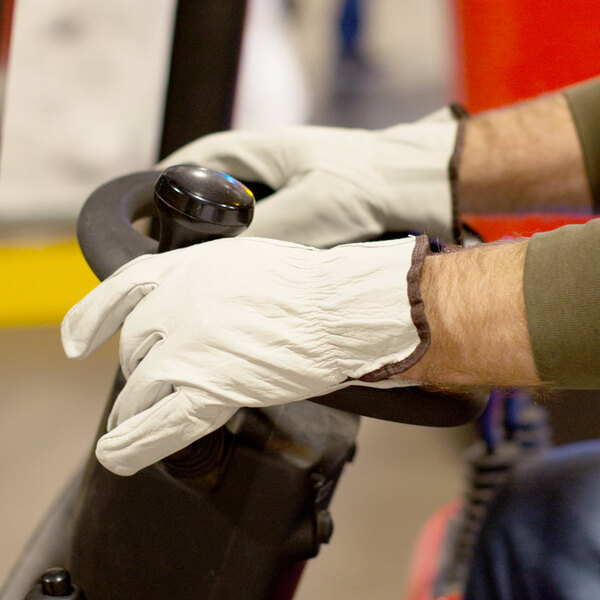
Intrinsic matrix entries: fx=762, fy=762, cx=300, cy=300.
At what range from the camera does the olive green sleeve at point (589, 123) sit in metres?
0.90

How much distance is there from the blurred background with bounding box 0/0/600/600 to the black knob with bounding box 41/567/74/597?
891 mm

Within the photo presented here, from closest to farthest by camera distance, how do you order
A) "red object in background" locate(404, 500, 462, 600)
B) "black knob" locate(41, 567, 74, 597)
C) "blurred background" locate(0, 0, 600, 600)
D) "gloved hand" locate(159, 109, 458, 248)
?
"black knob" locate(41, 567, 74, 597) → "gloved hand" locate(159, 109, 458, 248) → "red object in background" locate(404, 500, 462, 600) → "blurred background" locate(0, 0, 600, 600)

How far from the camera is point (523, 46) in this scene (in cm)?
139

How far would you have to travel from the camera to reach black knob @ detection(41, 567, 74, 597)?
0.61m

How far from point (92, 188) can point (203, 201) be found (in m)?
1.57

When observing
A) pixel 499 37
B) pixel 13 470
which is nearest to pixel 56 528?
pixel 13 470

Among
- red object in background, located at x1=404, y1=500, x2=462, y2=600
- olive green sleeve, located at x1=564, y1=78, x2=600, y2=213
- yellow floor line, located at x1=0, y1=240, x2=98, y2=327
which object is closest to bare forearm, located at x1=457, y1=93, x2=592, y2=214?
olive green sleeve, located at x1=564, y1=78, x2=600, y2=213

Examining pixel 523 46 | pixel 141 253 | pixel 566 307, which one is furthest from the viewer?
pixel 523 46

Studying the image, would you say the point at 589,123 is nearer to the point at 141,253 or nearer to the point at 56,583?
the point at 141,253

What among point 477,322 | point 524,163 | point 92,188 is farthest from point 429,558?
point 92,188

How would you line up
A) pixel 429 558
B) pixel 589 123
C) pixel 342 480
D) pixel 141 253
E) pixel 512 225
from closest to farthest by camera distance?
pixel 141 253
pixel 589 123
pixel 429 558
pixel 512 225
pixel 342 480

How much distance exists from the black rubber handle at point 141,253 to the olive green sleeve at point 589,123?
18.6 inches

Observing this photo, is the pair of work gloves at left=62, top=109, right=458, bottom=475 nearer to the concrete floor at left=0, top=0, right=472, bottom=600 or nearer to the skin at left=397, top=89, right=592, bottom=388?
the skin at left=397, top=89, right=592, bottom=388

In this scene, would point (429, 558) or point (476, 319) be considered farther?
point (429, 558)
